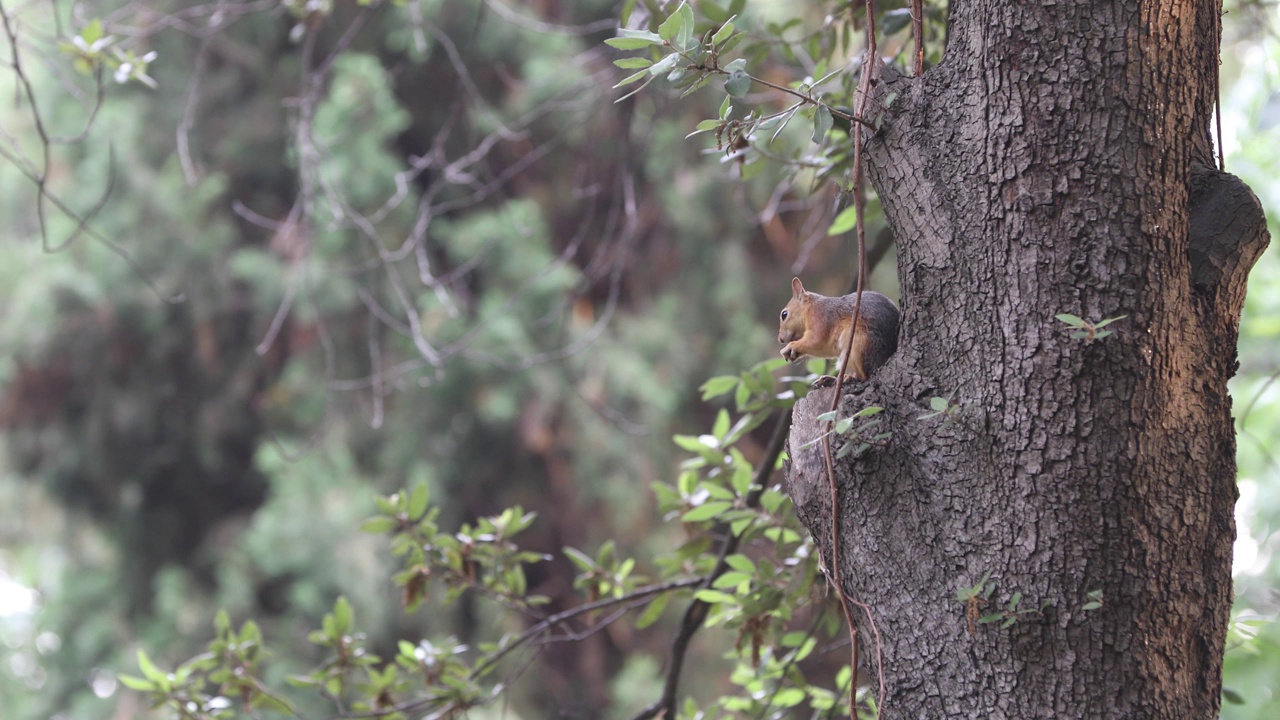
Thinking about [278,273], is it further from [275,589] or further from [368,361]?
[275,589]

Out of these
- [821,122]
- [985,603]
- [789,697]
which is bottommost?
[789,697]

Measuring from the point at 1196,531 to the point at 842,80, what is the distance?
3.70 feet

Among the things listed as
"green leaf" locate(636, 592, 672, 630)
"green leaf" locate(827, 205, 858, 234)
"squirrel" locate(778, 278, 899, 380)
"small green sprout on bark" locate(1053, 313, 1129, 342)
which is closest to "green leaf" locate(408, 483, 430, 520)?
"green leaf" locate(636, 592, 672, 630)

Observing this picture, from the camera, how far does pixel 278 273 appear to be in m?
5.64

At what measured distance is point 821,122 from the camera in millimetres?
1325

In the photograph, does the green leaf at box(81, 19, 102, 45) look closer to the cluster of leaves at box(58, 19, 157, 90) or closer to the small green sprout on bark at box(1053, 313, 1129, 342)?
the cluster of leaves at box(58, 19, 157, 90)

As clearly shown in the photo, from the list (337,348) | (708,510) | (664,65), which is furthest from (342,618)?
(337,348)

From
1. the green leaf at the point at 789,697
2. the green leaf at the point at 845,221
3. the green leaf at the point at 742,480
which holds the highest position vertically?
the green leaf at the point at 845,221

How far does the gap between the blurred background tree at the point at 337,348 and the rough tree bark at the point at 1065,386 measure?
403cm

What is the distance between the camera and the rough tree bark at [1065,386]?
3.86 feet

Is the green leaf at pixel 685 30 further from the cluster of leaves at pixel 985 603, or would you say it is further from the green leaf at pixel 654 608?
the green leaf at pixel 654 608

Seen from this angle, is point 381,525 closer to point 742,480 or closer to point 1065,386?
point 742,480

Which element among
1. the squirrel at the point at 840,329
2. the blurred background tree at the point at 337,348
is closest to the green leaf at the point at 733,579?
the squirrel at the point at 840,329

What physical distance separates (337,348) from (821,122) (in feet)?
15.4
